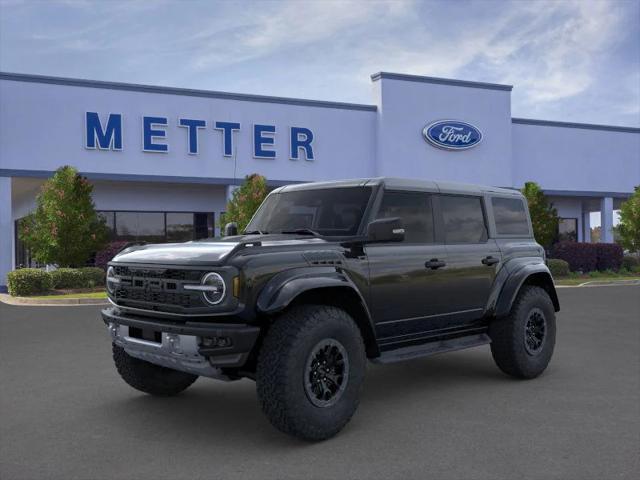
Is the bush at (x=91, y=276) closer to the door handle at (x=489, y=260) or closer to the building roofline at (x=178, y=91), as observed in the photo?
the building roofline at (x=178, y=91)

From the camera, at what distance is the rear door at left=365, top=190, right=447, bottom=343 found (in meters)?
5.37

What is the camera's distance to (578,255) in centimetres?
2755

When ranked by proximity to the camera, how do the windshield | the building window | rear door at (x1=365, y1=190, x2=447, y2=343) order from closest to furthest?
rear door at (x1=365, y1=190, x2=447, y2=343), the windshield, the building window

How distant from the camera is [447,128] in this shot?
28.5 meters

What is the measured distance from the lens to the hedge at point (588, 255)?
90.4 feet

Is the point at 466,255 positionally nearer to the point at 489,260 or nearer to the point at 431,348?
the point at 489,260

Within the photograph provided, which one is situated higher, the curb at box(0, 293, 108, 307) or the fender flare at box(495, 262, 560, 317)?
the fender flare at box(495, 262, 560, 317)

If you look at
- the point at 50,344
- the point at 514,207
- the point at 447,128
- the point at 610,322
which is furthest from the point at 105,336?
the point at 447,128

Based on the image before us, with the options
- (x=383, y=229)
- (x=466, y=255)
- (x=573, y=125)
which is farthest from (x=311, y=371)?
(x=573, y=125)

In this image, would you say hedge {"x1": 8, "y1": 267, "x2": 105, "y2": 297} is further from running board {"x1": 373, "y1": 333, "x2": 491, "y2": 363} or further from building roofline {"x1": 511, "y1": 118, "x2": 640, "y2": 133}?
building roofline {"x1": 511, "y1": 118, "x2": 640, "y2": 133}

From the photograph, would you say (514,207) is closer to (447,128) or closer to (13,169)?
(13,169)

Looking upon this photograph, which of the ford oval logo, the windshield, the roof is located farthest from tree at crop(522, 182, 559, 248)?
the windshield

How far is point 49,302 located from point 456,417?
1369cm

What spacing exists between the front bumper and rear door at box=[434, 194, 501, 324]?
2.35 metres
